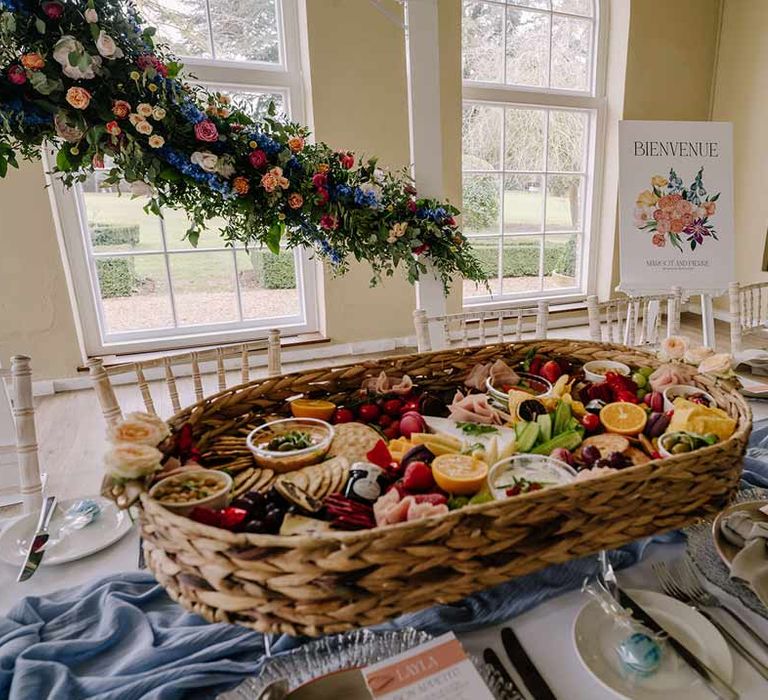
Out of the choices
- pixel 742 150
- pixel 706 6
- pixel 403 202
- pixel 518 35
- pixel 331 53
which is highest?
pixel 706 6

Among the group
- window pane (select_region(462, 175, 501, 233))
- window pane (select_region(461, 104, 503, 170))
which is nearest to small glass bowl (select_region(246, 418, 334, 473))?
window pane (select_region(462, 175, 501, 233))

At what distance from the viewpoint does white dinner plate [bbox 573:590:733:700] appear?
49 centimetres

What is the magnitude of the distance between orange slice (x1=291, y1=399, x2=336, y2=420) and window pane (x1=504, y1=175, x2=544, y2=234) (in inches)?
138

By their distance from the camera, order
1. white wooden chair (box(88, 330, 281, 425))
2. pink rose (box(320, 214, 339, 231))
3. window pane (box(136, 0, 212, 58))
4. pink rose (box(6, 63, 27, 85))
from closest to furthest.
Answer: white wooden chair (box(88, 330, 281, 425)) < pink rose (box(6, 63, 27, 85)) < pink rose (box(320, 214, 339, 231)) < window pane (box(136, 0, 212, 58))

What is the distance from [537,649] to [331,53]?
3.44 m

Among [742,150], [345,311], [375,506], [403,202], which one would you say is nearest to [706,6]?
[742,150]

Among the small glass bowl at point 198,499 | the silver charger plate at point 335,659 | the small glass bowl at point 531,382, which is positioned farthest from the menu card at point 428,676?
the small glass bowl at point 531,382

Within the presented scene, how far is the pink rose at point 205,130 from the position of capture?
4.19ft

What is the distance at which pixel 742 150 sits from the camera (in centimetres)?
409

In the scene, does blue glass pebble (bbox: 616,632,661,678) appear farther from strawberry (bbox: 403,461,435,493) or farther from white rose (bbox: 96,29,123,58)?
white rose (bbox: 96,29,123,58)

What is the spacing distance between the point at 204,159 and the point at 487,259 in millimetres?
3063

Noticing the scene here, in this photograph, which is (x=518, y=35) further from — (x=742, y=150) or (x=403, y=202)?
(x=403, y=202)

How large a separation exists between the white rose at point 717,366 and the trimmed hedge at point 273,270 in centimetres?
300

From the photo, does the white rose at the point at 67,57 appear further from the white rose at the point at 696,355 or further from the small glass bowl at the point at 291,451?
the white rose at the point at 696,355
